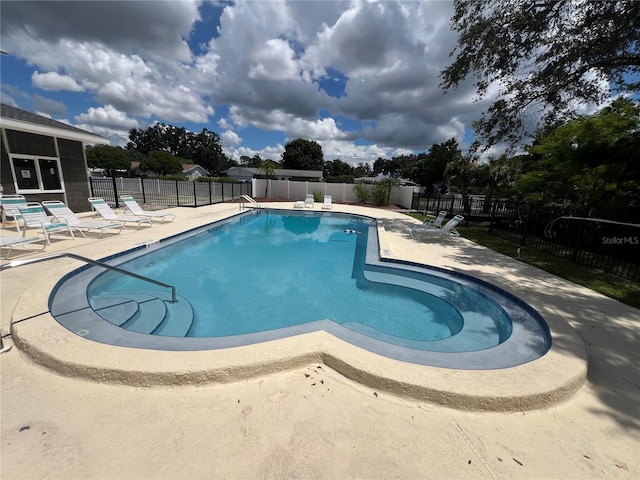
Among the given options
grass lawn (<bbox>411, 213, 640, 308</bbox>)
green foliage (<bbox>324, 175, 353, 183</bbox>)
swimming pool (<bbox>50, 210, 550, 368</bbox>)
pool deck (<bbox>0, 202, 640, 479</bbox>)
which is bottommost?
swimming pool (<bbox>50, 210, 550, 368</bbox>)

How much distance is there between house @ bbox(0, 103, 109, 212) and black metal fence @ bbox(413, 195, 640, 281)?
609 inches

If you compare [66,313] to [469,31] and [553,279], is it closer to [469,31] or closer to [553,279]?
[553,279]

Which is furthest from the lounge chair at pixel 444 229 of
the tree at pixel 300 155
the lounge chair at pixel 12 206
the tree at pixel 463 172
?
the tree at pixel 300 155

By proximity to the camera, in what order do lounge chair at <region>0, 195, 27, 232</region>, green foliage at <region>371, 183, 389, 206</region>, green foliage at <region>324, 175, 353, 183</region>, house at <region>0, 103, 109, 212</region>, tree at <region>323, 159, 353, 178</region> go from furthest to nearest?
tree at <region>323, 159, 353, 178</region>, green foliage at <region>324, 175, 353, 183</region>, green foliage at <region>371, 183, 389, 206</region>, house at <region>0, 103, 109, 212</region>, lounge chair at <region>0, 195, 27, 232</region>

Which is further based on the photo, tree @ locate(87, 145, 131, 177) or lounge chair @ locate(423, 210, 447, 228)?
tree @ locate(87, 145, 131, 177)

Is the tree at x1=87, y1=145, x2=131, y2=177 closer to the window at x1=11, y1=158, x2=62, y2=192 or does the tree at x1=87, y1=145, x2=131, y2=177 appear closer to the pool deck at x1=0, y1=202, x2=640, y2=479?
the window at x1=11, y1=158, x2=62, y2=192

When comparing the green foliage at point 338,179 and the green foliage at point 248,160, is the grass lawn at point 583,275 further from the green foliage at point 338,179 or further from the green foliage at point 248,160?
the green foliage at point 248,160

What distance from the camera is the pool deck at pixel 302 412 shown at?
1.69m

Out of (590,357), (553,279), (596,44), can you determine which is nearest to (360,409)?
(590,357)

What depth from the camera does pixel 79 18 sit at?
7.41m

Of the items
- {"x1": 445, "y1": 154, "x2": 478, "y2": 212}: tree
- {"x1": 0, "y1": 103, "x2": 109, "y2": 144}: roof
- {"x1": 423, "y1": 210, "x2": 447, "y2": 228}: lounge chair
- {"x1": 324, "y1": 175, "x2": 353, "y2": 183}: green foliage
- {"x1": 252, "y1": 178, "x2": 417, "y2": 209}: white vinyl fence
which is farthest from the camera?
{"x1": 324, "y1": 175, "x2": 353, "y2": 183}: green foliage

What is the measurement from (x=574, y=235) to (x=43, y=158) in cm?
1851

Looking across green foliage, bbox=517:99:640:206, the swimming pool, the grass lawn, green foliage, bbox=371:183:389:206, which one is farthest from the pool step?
green foliage, bbox=371:183:389:206

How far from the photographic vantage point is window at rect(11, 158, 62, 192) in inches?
340
